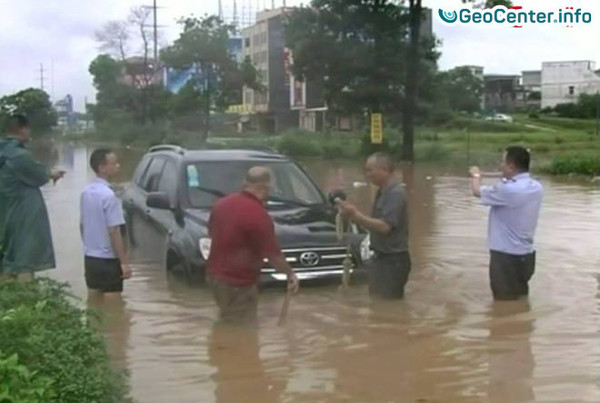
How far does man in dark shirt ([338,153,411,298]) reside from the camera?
28.1ft

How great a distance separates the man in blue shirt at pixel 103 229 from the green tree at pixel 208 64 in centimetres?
4785

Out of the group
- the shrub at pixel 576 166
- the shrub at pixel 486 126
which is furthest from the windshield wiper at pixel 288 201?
the shrub at pixel 486 126

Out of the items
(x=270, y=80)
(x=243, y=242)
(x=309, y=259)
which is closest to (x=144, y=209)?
(x=309, y=259)

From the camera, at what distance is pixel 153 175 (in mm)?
12102

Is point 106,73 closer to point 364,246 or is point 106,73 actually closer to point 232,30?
point 232,30

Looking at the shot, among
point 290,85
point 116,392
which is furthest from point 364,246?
point 290,85

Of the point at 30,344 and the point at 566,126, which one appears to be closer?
the point at 30,344

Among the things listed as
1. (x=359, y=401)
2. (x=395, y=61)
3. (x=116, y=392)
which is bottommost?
(x=359, y=401)

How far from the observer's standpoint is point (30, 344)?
493 cm

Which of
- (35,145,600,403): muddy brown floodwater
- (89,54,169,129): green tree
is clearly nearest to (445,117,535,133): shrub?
(89,54,169,129): green tree

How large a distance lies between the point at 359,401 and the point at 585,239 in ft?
29.5

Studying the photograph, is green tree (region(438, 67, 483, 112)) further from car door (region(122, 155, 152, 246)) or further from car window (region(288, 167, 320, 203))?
car window (region(288, 167, 320, 203))

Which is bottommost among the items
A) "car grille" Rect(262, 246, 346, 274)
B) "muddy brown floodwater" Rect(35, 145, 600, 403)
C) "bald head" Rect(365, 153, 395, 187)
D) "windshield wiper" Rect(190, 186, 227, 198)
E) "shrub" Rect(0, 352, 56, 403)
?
"muddy brown floodwater" Rect(35, 145, 600, 403)

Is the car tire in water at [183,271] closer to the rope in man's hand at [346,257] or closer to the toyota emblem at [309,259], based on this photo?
the toyota emblem at [309,259]
